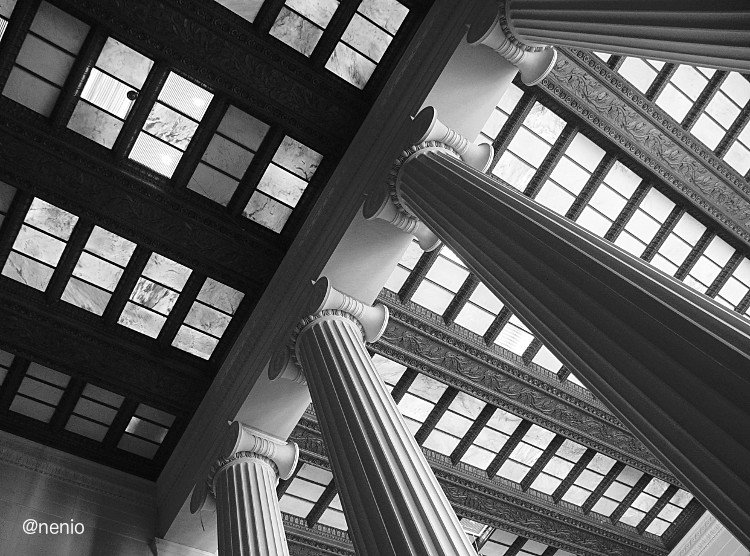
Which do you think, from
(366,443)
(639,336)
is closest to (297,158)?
(366,443)

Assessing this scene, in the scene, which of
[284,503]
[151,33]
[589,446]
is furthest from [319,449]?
[151,33]

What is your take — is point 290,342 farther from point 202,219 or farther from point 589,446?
point 589,446

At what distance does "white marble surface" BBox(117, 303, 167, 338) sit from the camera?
12.9 meters

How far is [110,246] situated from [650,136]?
9.54 m

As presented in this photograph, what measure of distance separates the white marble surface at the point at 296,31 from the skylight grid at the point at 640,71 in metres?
5.34

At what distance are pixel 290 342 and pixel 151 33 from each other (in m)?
4.87

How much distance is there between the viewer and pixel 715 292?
15.2 metres

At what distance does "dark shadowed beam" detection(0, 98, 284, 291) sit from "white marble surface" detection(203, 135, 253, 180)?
2.61ft

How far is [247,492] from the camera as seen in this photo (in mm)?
10062

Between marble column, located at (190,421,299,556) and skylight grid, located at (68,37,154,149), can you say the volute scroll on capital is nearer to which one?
marble column, located at (190,421,299,556)

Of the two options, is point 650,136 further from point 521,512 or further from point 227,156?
point 521,512

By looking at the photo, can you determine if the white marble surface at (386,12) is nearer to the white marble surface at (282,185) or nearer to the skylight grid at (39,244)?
the white marble surface at (282,185)

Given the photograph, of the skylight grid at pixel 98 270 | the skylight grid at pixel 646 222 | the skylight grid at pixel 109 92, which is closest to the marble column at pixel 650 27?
the skylight grid at pixel 109 92

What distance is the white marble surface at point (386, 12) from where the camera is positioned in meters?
11.0
